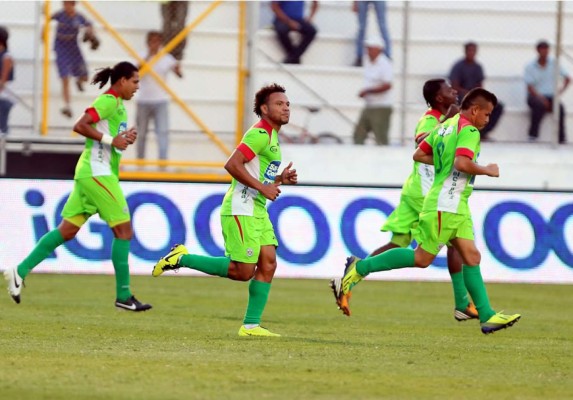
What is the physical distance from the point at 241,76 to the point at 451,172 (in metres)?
9.29

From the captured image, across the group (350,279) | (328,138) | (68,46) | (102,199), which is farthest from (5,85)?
(350,279)

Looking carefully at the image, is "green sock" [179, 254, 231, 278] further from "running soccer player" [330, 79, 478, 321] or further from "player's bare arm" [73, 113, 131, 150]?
"player's bare arm" [73, 113, 131, 150]

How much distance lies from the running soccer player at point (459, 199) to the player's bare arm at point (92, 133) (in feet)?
10.1

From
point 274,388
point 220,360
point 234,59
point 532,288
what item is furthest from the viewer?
point 234,59

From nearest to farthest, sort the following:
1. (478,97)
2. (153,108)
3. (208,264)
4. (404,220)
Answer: (208,264), (478,97), (404,220), (153,108)

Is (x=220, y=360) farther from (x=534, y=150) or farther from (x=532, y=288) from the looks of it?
(x=534, y=150)

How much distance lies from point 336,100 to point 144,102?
299cm

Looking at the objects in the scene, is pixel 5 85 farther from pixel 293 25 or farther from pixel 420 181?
pixel 420 181

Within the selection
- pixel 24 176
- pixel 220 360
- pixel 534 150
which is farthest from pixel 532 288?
pixel 220 360

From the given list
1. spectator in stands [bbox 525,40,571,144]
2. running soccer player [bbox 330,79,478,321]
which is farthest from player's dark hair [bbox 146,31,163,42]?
running soccer player [bbox 330,79,478,321]

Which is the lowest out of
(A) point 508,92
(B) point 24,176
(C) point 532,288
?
(C) point 532,288

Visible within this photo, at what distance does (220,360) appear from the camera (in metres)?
9.24

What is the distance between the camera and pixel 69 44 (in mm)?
19703

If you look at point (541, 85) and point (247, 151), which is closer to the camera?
point (247, 151)
